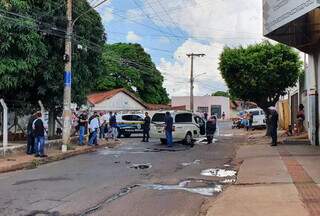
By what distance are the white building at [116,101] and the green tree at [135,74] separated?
6.21 meters

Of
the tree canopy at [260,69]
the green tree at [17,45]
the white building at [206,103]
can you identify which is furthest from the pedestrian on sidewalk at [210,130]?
the white building at [206,103]

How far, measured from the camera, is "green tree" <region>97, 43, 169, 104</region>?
2790 inches

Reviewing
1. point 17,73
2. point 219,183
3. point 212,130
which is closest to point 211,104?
point 212,130

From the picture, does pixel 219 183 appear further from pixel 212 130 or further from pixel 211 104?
pixel 211 104

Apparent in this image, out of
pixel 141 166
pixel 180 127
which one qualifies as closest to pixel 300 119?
pixel 180 127

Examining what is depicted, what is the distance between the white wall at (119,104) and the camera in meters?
61.2

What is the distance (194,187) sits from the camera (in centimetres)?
1333

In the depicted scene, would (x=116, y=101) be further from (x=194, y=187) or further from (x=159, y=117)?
(x=194, y=187)

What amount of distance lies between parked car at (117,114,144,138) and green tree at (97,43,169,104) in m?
32.5

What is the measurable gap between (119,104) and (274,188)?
51.2 m

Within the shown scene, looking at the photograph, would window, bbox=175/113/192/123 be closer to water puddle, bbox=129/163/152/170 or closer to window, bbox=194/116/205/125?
window, bbox=194/116/205/125

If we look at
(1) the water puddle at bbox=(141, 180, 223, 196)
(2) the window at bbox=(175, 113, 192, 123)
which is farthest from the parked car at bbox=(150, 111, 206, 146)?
(1) the water puddle at bbox=(141, 180, 223, 196)

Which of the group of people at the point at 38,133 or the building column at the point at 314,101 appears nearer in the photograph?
the group of people at the point at 38,133

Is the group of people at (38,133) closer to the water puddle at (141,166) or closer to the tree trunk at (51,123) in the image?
the water puddle at (141,166)
